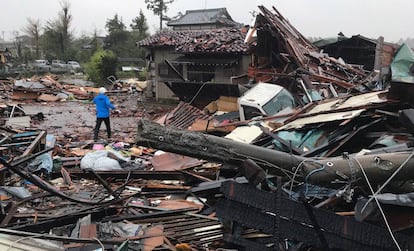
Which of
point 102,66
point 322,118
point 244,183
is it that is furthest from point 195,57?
point 244,183

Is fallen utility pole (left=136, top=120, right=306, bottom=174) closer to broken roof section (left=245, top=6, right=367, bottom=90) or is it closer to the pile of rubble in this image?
the pile of rubble

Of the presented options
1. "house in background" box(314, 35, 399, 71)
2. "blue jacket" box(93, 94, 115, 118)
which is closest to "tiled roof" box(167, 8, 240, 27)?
"house in background" box(314, 35, 399, 71)

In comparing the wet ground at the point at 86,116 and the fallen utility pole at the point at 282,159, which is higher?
the fallen utility pole at the point at 282,159

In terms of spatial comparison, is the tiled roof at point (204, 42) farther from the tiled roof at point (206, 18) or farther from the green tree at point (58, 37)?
the green tree at point (58, 37)

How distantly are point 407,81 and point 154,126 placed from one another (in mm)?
3716

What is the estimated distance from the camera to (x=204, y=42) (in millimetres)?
20000

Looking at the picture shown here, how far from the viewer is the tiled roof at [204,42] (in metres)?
18.9

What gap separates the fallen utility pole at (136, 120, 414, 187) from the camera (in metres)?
3.42

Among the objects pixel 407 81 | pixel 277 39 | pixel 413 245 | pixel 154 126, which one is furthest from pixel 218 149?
pixel 277 39

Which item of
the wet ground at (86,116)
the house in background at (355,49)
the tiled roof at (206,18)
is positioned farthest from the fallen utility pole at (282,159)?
the tiled roof at (206,18)

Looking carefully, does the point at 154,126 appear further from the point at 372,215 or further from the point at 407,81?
the point at 407,81

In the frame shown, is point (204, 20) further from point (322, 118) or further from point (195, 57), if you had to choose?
point (322, 118)

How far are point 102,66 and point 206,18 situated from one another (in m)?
10.6

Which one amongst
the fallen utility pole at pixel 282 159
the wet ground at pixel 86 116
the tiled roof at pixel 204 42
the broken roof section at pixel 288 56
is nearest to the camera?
the fallen utility pole at pixel 282 159
